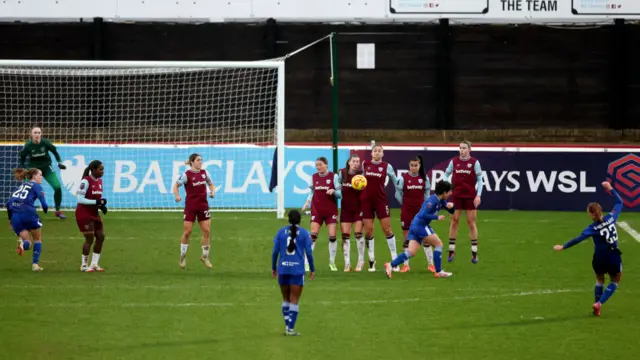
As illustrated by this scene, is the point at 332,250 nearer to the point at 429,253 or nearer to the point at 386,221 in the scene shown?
the point at 386,221

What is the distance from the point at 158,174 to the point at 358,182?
35.8 ft

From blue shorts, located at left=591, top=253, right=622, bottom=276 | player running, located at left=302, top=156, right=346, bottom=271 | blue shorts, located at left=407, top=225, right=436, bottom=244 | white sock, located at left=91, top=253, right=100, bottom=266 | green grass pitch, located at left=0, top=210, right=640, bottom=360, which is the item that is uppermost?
player running, located at left=302, top=156, right=346, bottom=271

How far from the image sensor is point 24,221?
19.5 meters

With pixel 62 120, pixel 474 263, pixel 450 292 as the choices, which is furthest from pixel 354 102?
pixel 450 292

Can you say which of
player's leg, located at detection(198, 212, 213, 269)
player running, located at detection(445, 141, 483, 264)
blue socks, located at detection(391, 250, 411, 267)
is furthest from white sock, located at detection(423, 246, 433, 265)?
player's leg, located at detection(198, 212, 213, 269)

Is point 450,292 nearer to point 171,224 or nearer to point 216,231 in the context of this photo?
point 216,231

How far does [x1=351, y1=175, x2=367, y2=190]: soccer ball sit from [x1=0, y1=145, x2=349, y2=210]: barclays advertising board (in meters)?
9.76

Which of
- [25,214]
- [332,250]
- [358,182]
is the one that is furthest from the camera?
[332,250]

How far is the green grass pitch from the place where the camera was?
45.3ft

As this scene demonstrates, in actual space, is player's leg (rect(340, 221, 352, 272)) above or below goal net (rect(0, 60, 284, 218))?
below

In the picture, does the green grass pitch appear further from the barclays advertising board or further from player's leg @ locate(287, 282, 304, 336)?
the barclays advertising board

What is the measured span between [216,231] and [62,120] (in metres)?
9.15

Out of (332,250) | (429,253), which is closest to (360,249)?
(332,250)

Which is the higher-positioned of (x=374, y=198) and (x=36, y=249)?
(x=374, y=198)
